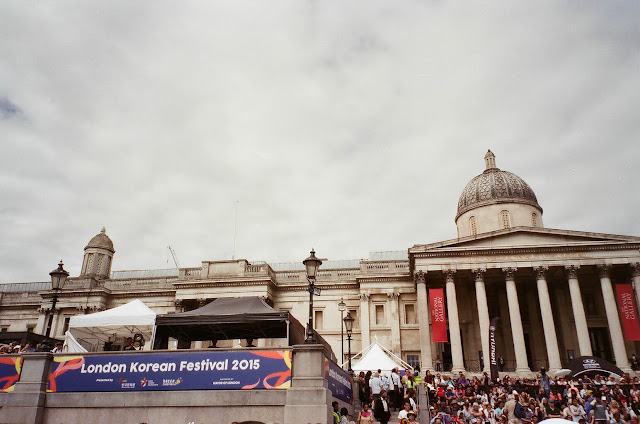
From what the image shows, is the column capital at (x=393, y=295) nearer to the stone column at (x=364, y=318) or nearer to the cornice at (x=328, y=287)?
the stone column at (x=364, y=318)

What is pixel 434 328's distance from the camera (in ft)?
108

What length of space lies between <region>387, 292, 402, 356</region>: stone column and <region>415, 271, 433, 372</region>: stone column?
316 cm

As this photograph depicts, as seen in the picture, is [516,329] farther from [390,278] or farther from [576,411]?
[576,411]

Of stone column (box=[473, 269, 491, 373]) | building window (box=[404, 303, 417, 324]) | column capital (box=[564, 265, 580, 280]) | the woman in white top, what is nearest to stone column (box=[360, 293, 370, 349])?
building window (box=[404, 303, 417, 324])

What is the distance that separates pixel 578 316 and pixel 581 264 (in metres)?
3.85

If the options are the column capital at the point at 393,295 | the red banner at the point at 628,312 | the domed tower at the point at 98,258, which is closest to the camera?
the red banner at the point at 628,312

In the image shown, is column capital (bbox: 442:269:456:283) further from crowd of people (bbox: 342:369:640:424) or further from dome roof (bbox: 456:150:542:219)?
crowd of people (bbox: 342:369:640:424)

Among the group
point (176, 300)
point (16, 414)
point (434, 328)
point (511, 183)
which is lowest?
point (16, 414)

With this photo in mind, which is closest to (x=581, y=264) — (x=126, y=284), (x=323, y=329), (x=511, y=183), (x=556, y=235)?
(x=556, y=235)

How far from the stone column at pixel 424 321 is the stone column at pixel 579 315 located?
33.0ft

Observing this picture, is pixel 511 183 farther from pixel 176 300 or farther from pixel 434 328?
pixel 176 300

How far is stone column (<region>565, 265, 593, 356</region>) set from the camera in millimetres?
31859

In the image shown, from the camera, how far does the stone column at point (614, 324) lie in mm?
31181

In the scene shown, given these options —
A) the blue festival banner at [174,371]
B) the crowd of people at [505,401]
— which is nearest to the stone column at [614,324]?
the crowd of people at [505,401]
